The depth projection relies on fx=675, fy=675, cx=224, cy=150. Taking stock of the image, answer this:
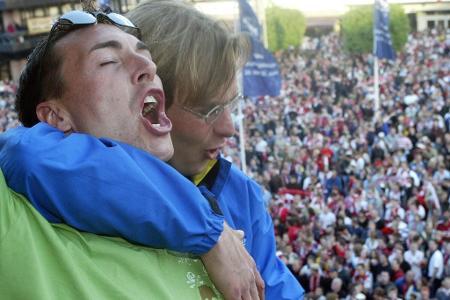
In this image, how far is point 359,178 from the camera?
493 inches

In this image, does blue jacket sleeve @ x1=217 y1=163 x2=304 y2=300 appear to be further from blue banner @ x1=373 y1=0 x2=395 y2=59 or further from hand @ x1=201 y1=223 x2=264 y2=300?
blue banner @ x1=373 y1=0 x2=395 y2=59

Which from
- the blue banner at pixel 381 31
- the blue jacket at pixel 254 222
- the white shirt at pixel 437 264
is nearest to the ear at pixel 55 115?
the blue jacket at pixel 254 222

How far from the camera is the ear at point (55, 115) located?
1.22m

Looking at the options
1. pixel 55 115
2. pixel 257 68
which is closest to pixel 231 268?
pixel 55 115

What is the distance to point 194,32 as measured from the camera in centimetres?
152

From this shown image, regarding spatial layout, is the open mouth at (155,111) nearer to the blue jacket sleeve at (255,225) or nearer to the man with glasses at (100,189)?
the man with glasses at (100,189)

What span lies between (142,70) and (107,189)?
29cm

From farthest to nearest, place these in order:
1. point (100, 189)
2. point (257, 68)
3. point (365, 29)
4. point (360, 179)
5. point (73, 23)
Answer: point (365, 29) < point (360, 179) < point (257, 68) < point (73, 23) < point (100, 189)

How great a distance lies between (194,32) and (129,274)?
2.14ft

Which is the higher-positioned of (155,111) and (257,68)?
(155,111)

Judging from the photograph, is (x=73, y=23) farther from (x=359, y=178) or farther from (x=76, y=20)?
(x=359, y=178)

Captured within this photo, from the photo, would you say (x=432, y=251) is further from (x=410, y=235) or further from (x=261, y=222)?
(x=261, y=222)

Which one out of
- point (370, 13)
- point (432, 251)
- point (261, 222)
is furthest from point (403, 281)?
point (370, 13)

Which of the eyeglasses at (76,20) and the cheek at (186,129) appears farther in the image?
the cheek at (186,129)
